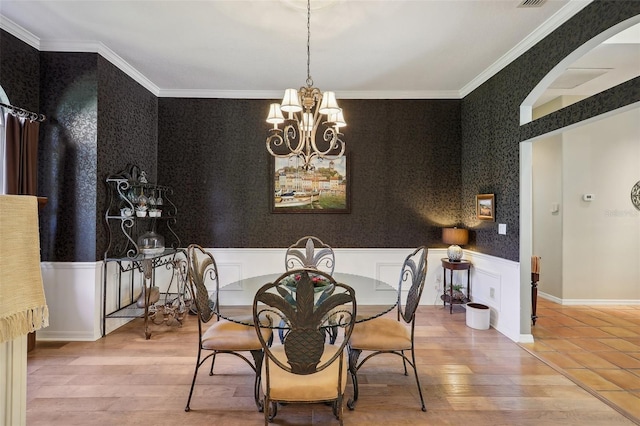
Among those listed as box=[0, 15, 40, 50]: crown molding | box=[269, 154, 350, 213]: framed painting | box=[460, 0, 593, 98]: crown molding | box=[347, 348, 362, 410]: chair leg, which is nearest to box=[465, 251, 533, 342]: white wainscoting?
box=[269, 154, 350, 213]: framed painting

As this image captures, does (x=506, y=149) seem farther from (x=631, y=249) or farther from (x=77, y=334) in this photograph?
Answer: (x=77, y=334)

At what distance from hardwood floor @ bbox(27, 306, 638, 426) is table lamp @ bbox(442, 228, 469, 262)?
1.23 meters

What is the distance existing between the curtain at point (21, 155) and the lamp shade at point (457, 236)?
4549 mm

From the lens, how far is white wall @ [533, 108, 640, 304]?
460cm

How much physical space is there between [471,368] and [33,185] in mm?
4237

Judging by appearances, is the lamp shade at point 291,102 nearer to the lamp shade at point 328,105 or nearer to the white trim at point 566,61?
the lamp shade at point 328,105

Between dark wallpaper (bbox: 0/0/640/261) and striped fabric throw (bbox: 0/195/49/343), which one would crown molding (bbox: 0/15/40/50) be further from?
striped fabric throw (bbox: 0/195/49/343)

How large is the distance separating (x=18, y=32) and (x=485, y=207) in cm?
518

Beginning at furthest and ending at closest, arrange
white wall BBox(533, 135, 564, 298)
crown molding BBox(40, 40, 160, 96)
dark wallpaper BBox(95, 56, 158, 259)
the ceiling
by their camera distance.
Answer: white wall BBox(533, 135, 564, 298) < dark wallpaper BBox(95, 56, 158, 259) < crown molding BBox(40, 40, 160, 96) < the ceiling

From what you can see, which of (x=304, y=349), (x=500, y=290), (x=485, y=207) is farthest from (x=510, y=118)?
(x=304, y=349)

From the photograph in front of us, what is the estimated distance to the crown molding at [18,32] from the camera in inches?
113

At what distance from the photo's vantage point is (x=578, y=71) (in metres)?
3.85

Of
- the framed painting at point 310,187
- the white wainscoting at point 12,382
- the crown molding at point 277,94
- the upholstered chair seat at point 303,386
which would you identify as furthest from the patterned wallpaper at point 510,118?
the white wainscoting at point 12,382

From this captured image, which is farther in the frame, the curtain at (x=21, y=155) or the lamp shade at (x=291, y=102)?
the curtain at (x=21, y=155)
